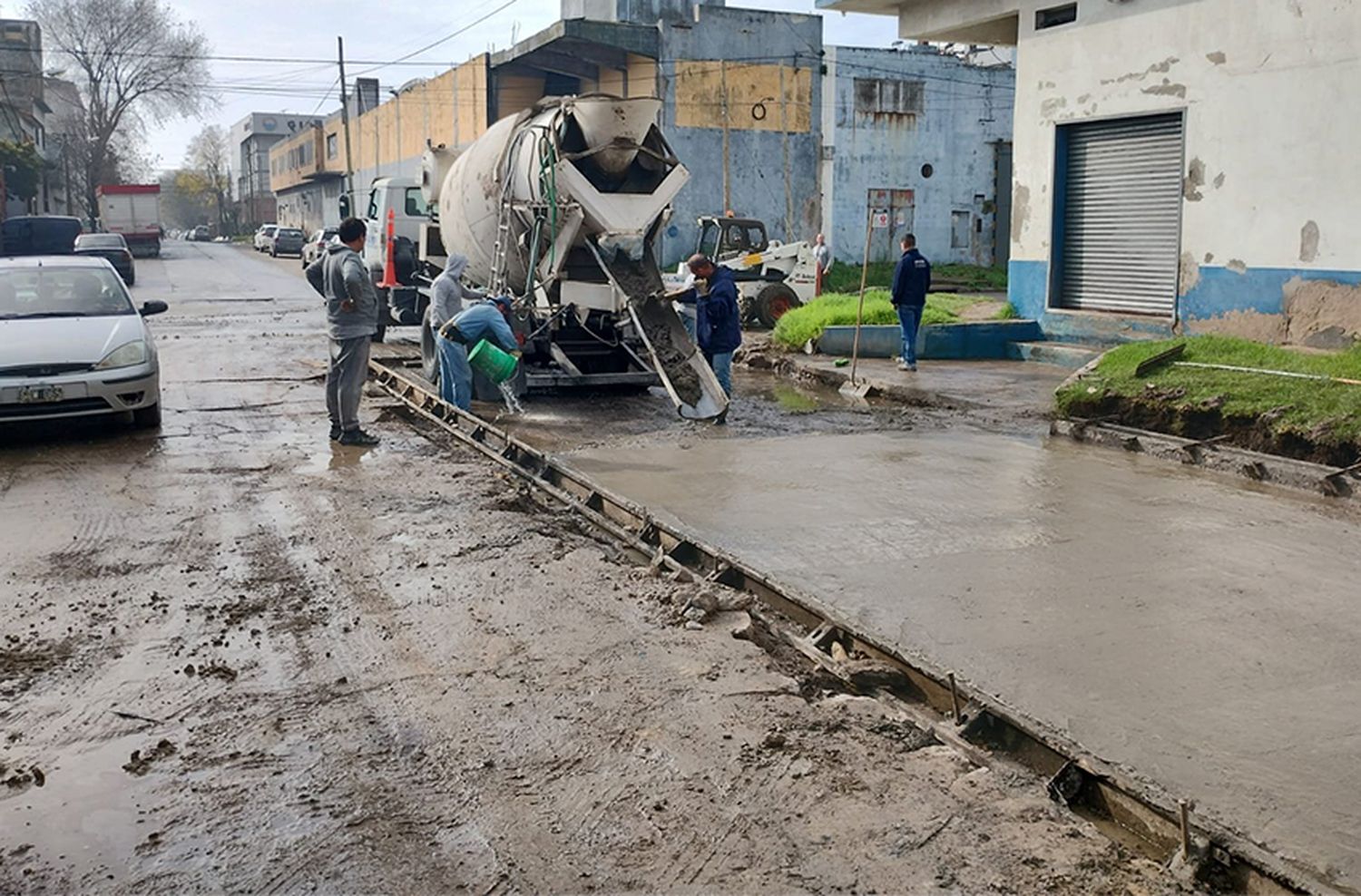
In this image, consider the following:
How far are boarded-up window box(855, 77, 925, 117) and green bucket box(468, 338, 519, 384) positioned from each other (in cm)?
2938

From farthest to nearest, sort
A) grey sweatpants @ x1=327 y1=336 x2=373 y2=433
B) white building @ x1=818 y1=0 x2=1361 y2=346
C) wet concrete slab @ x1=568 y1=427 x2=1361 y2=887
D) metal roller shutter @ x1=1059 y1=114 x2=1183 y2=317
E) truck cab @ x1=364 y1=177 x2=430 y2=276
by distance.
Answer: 1. truck cab @ x1=364 y1=177 x2=430 y2=276
2. metal roller shutter @ x1=1059 y1=114 x2=1183 y2=317
3. white building @ x1=818 y1=0 x2=1361 y2=346
4. grey sweatpants @ x1=327 y1=336 x2=373 y2=433
5. wet concrete slab @ x1=568 y1=427 x2=1361 y2=887

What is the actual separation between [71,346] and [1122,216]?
558 inches

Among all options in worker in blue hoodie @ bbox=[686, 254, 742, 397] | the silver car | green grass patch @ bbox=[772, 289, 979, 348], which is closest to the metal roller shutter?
green grass patch @ bbox=[772, 289, 979, 348]

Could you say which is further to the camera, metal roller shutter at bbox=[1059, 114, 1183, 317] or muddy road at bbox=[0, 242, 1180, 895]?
metal roller shutter at bbox=[1059, 114, 1183, 317]

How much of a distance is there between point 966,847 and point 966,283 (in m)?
31.4

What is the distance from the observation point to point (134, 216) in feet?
197

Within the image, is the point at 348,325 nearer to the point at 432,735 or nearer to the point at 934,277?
the point at 432,735

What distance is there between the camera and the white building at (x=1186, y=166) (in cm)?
1492

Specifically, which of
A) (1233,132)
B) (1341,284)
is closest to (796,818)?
(1341,284)

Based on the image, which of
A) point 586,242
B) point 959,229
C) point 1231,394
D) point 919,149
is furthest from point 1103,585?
point 959,229

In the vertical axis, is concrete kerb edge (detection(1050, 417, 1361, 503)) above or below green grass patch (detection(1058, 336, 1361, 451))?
below

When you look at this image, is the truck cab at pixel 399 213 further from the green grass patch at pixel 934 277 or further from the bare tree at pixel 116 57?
the bare tree at pixel 116 57

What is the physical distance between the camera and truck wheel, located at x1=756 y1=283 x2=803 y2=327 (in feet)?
80.2

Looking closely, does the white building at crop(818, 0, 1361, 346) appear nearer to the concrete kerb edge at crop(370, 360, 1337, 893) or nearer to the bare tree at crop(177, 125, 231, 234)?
the concrete kerb edge at crop(370, 360, 1337, 893)
